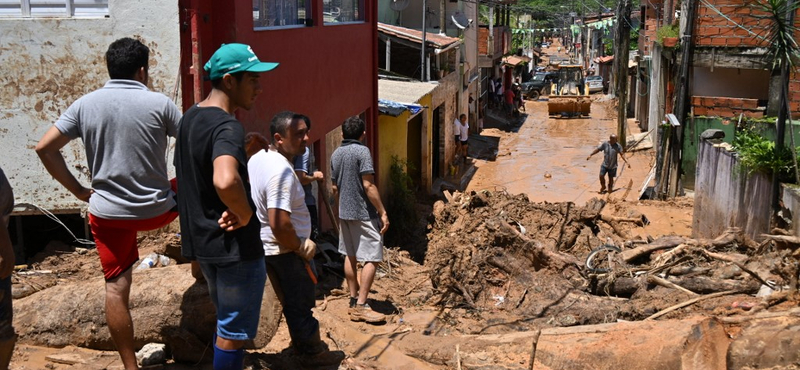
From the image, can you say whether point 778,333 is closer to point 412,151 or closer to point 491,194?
point 491,194

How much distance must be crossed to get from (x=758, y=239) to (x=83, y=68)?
8.01m

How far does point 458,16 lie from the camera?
23.8 m

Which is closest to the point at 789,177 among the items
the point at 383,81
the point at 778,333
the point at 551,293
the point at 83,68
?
the point at 551,293

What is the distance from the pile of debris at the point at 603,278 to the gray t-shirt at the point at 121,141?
3707mm

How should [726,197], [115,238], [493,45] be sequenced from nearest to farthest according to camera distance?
1. [115,238]
2. [726,197]
3. [493,45]

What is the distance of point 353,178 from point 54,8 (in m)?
2.87

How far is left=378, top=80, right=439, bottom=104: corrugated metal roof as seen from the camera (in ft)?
50.3

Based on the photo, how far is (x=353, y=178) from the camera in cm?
632

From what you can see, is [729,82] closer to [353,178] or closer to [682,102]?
[682,102]

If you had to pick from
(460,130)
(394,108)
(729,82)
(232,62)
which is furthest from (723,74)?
(232,62)

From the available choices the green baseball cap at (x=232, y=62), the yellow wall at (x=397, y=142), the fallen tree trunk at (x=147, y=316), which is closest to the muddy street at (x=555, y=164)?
the yellow wall at (x=397, y=142)

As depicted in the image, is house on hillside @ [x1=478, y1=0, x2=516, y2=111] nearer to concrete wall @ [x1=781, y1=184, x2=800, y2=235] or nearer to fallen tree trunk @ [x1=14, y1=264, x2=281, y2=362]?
concrete wall @ [x1=781, y1=184, x2=800, y2=235]

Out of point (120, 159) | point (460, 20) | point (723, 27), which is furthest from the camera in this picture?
point (460, 20)

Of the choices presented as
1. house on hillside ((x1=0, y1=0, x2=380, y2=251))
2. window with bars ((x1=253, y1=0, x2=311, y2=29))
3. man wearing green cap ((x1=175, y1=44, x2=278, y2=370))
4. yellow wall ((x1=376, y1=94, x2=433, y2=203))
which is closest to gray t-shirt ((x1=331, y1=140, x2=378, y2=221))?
house on hillside ((x1=0, y1=0, x2=380, y2=251))
